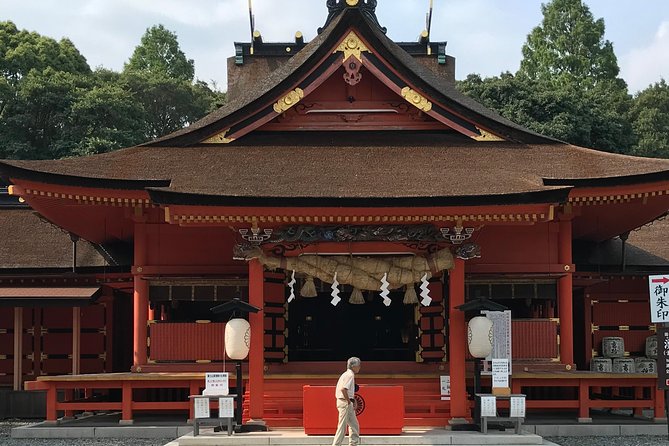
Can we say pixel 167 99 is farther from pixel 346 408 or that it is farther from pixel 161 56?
pixel 346 408

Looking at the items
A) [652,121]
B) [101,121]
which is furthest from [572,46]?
[101,121]

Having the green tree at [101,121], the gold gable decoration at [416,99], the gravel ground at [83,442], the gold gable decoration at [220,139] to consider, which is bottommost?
the gravel ground at [83,442]

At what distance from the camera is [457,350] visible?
1744 cm

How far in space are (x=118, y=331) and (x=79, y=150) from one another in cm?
2597

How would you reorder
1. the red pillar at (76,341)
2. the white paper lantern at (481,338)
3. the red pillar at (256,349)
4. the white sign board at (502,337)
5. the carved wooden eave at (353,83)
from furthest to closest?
the red pillar at (76,341)
the carved wooden eave at (353,83)
the white sign board at (502,337)
the red pillar at (256,349)
the white paper lantern at (481,338)

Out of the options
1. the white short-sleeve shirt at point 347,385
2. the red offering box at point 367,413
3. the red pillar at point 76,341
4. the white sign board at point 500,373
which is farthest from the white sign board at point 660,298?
the red pillar at point 76,341

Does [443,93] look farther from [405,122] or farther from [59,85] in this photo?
[59,85]

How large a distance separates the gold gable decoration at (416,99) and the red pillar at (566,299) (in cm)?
376

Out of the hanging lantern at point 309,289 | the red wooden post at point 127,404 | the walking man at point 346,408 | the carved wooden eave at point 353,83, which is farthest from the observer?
the carved wooden eave at point 353,83

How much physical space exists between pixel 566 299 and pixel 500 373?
12.2 feet

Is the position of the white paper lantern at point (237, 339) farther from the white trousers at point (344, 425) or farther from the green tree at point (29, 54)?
the green tree at point (29, 54)

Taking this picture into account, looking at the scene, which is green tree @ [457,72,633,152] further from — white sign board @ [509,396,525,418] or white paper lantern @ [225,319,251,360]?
white paper lantern @ [225,319,251,360]

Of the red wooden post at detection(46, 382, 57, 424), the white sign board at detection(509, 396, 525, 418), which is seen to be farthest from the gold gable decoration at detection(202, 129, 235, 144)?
the white sign board at detection(509, 396, 525, 418)

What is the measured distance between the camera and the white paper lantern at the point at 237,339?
1672cm
